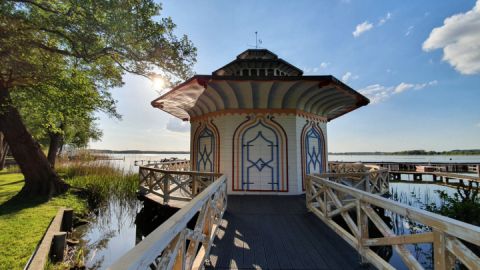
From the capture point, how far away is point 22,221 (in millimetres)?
6441

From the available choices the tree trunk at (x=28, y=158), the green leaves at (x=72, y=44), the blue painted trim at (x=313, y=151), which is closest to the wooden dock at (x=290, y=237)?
the blue painted trim at (x=313, y=151)

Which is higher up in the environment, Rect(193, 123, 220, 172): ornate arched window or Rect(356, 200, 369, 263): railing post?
Rect(193, 123, 220, 172): ornate arched window

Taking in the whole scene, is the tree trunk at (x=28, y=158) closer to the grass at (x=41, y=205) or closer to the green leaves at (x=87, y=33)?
the grass at (x=41, y=205)

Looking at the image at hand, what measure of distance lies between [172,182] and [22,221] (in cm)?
445

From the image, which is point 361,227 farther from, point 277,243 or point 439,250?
point 439,250

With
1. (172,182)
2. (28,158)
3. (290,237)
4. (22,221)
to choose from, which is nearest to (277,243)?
(290,237)

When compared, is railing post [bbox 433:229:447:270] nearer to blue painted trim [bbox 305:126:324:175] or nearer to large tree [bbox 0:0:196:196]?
blue painted trim [bbox 305:126:324:175]

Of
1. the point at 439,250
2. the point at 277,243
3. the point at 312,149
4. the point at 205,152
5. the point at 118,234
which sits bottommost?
the point at 118,234

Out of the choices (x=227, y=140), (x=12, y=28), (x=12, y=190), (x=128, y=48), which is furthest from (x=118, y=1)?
(x=12, y=190)

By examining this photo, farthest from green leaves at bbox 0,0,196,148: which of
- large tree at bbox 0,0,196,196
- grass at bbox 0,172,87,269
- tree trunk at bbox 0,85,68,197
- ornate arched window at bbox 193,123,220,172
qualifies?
grass at bbox 0,172,87,269

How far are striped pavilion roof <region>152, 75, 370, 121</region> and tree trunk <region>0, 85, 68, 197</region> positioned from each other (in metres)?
5.87

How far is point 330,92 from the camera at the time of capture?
7703 millimetres

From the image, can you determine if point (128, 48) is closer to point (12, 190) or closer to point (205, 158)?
point (205, 158)

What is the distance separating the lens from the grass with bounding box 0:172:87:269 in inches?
173
